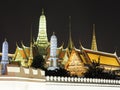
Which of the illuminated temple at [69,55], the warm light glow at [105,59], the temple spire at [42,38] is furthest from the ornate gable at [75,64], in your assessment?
the temple spire at [42,38]

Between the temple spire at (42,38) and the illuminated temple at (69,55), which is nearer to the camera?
the illuminated temple at (69,55)

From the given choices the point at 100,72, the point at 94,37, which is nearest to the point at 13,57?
the point at 94,37

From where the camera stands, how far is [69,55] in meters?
44.4

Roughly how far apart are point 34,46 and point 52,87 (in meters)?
29.6

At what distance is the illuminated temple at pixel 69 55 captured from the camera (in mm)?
37250

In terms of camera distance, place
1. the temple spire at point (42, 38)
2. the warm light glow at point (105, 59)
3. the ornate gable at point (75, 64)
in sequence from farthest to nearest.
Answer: the temple spire at point (42, 38) < the warm light glow at point (105, 59) < the ornate gable at point (75, 64)

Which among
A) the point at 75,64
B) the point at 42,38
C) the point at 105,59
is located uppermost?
the point at 42,38

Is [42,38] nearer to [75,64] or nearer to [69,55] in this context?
[69,55]

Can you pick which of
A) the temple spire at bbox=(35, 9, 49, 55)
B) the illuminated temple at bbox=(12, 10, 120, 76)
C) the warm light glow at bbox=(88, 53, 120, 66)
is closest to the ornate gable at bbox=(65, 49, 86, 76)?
the illuminated temple at bbox=(12, 10, 120, 76)

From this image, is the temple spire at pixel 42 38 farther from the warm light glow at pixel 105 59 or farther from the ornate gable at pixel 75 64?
the ornate gable at pixel 75 64

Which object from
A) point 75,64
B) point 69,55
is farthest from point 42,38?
point 75,64

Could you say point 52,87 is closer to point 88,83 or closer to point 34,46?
point 88,83

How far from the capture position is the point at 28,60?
46938 millimetres

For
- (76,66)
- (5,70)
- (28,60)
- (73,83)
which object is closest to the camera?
(5,70)
